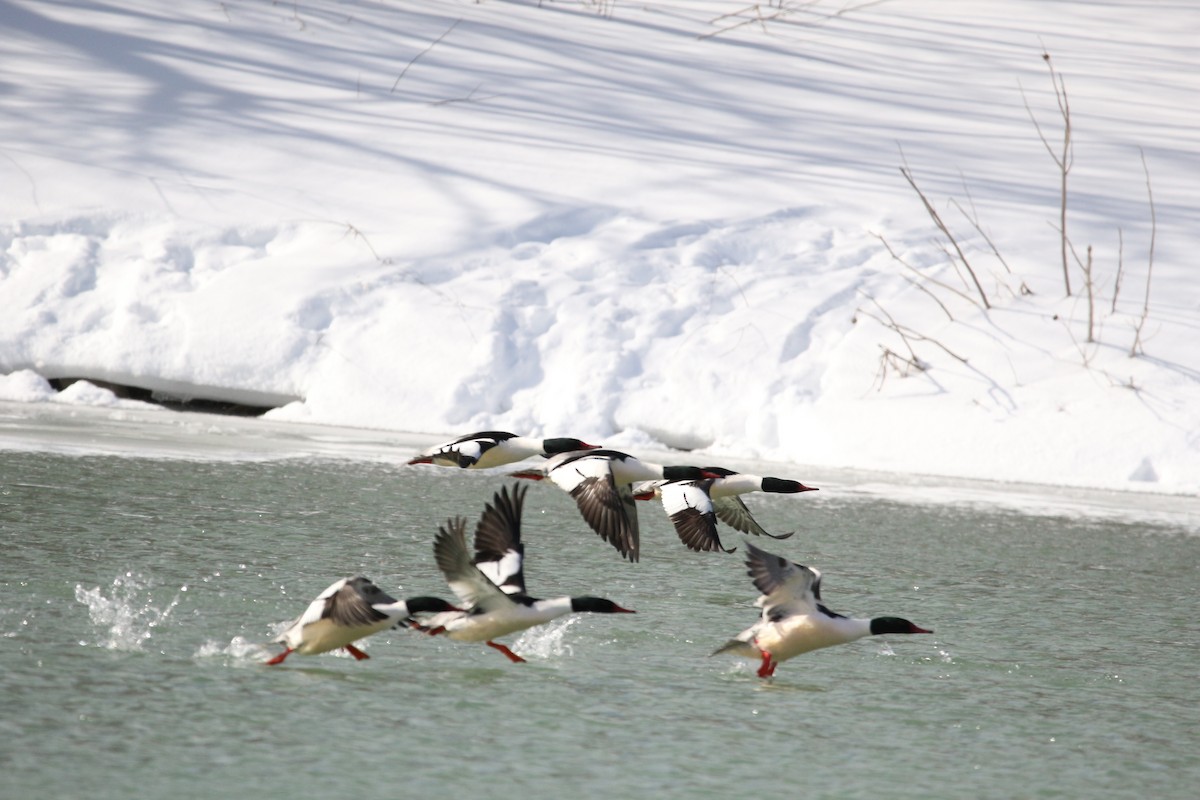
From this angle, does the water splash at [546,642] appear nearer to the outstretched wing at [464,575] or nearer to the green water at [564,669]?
the green water at [564,669]

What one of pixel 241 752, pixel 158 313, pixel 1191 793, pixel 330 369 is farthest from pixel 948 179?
pixel 241 752

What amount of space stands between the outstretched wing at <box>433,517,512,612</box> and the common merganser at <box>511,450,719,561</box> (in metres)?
0.35

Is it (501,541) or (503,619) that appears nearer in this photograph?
(503,619)

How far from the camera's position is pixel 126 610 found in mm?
4266

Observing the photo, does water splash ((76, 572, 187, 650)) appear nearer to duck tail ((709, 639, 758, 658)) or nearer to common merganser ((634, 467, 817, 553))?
common merganser ((634, 467, 817, 553))

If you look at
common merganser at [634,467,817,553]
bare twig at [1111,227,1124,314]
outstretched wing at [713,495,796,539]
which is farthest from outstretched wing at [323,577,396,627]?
bare twig at [1111,227,1124,314]

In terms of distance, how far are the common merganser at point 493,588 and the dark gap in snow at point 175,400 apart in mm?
5984

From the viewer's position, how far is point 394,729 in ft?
11.2

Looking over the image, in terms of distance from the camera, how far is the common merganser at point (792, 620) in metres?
3.95

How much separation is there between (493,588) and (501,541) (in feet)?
1.00

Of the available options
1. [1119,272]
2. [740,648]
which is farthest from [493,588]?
[1119,272]

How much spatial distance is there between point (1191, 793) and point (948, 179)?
926cm

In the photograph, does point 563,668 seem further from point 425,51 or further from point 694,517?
point 425,51

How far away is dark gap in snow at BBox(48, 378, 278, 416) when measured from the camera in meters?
9.64
